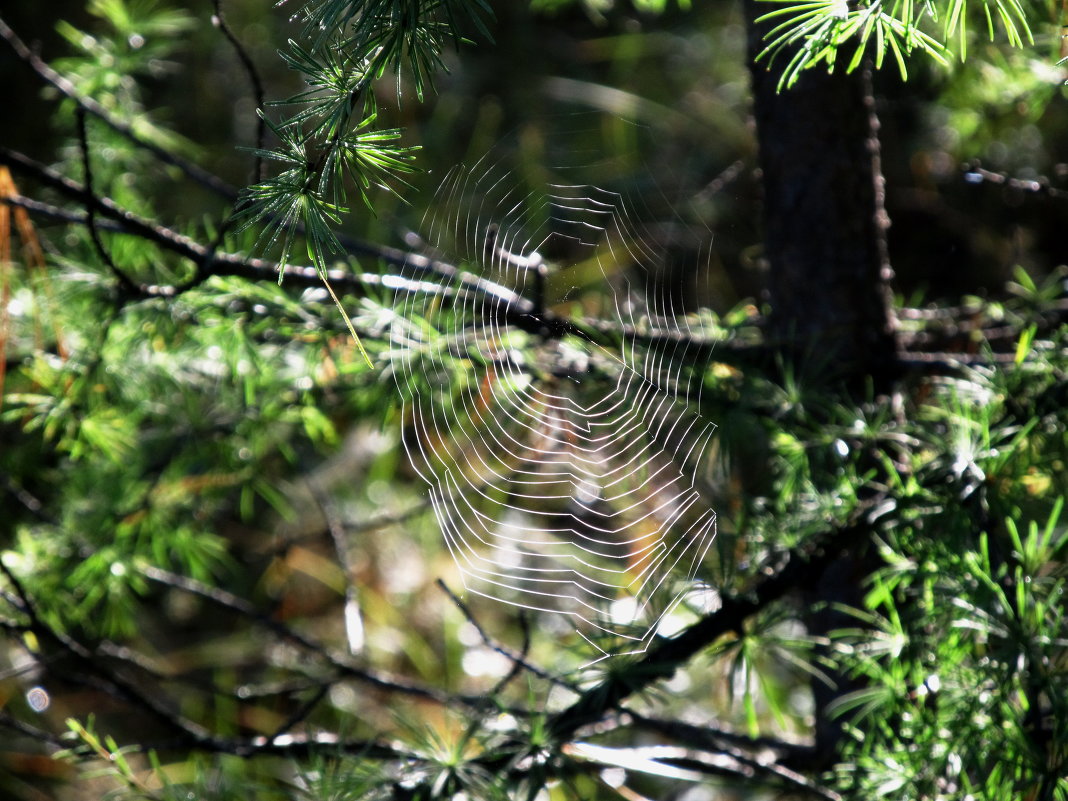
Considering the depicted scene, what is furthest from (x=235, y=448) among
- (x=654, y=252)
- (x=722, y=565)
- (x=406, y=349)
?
(x=654, y=252)

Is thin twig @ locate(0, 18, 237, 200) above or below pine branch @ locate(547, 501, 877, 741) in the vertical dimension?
above

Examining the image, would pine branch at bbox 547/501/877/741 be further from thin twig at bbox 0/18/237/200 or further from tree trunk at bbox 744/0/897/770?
thin twig at bbox 0/18/237/200

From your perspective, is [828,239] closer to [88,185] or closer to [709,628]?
[709,628]

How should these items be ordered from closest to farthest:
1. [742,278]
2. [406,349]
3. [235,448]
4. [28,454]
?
1. [406,349]
2. [235,448]
3. [28,454]
4. [742,278]

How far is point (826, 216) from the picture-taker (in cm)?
61

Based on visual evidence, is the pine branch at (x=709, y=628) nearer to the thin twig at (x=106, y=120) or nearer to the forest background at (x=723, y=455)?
the forest background at (x=723, y=455)

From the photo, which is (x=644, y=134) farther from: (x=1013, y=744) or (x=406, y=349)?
(x=1013, y=744)

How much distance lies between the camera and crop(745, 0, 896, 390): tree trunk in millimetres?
596

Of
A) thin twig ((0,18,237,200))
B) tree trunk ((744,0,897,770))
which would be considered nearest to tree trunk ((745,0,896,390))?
tree trunk ((744,0,897,770))

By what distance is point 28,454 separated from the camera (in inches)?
34.2

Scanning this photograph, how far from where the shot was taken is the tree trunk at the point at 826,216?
60 centimetres

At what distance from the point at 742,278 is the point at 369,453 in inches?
30.9

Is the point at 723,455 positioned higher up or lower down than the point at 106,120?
lower down

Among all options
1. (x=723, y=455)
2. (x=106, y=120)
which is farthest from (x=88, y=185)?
(x=723, y=455)
